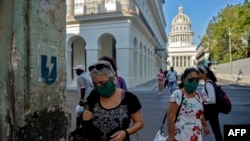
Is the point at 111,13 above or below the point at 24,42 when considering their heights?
above

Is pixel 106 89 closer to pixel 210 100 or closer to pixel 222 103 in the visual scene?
pixel 210 100

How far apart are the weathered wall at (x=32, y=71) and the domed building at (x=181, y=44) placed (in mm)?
114404

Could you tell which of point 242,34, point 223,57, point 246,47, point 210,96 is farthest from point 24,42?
point 223,57

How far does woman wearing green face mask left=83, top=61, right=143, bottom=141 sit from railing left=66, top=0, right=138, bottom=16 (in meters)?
19.3

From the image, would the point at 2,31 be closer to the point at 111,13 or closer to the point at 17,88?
the point at 17,88

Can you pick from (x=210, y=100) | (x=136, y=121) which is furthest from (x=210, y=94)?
(x=136, y=121)

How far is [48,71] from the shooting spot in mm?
A: 3547

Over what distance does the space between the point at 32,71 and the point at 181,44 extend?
123 m

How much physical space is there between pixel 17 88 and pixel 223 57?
182 feet

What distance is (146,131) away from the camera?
275 inches

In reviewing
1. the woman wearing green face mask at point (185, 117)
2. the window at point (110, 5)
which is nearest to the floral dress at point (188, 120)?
the woman wearing green face mask at point (185, 117)

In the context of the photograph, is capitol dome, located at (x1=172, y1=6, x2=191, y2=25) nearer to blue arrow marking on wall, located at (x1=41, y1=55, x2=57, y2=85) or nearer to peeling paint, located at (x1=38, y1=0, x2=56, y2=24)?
peeling paint, located at (x1=38, y1=0, x2=56, y2=24)

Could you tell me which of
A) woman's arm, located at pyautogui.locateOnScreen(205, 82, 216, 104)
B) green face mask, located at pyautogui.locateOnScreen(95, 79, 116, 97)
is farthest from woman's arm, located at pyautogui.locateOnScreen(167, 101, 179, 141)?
woman's arm, located at pyautogui.locateOnScreen(205, 82, 216, 104)

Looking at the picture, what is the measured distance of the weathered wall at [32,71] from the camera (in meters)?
2.89
